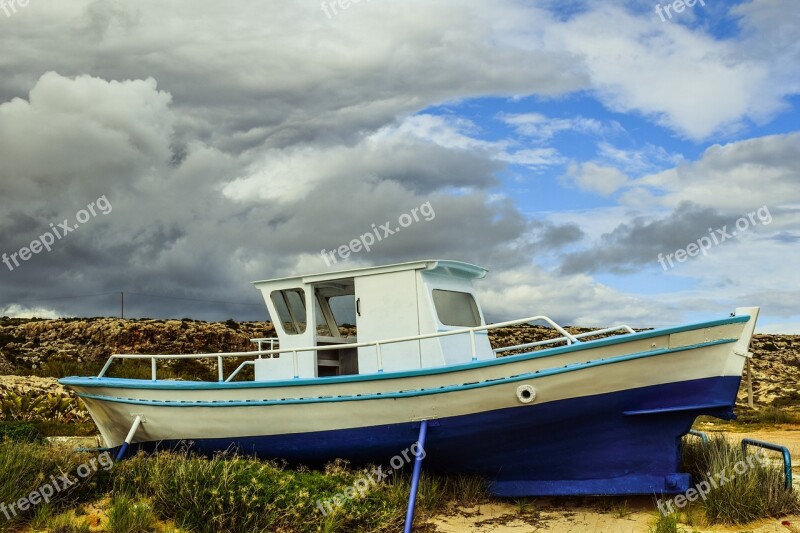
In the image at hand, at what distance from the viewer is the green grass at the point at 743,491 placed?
8.67 m

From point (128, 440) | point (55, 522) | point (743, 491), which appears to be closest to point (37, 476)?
point (55, 522)

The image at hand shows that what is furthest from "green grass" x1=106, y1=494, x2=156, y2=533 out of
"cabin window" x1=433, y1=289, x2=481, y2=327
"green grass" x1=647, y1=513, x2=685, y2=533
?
"green grass" x1=647, y1=513, x2=685, y2=533

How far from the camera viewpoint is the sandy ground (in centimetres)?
862

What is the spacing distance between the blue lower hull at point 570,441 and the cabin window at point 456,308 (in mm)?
1987

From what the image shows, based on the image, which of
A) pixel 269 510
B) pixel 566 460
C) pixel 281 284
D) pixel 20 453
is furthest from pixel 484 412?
pixel 20 453

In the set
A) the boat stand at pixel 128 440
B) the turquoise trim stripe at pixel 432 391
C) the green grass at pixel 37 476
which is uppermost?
the turquoise trim stripe at pixel 432 391

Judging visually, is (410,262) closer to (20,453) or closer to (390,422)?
(390,422)

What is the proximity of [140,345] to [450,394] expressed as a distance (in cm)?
2287

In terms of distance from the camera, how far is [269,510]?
8633 mm

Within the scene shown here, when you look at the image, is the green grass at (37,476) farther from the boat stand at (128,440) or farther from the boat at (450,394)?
the boat at (450,394)

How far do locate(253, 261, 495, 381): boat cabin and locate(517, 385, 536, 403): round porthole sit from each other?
127 centimetres

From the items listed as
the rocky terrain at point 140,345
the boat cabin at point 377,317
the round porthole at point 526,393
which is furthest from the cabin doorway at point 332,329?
the rocky terrain at point 140,345

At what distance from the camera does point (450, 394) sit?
944 cm

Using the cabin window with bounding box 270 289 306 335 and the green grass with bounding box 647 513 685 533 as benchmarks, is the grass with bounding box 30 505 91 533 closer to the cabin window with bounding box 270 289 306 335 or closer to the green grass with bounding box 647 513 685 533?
the cabin window with bounding box 270 289 306 335
